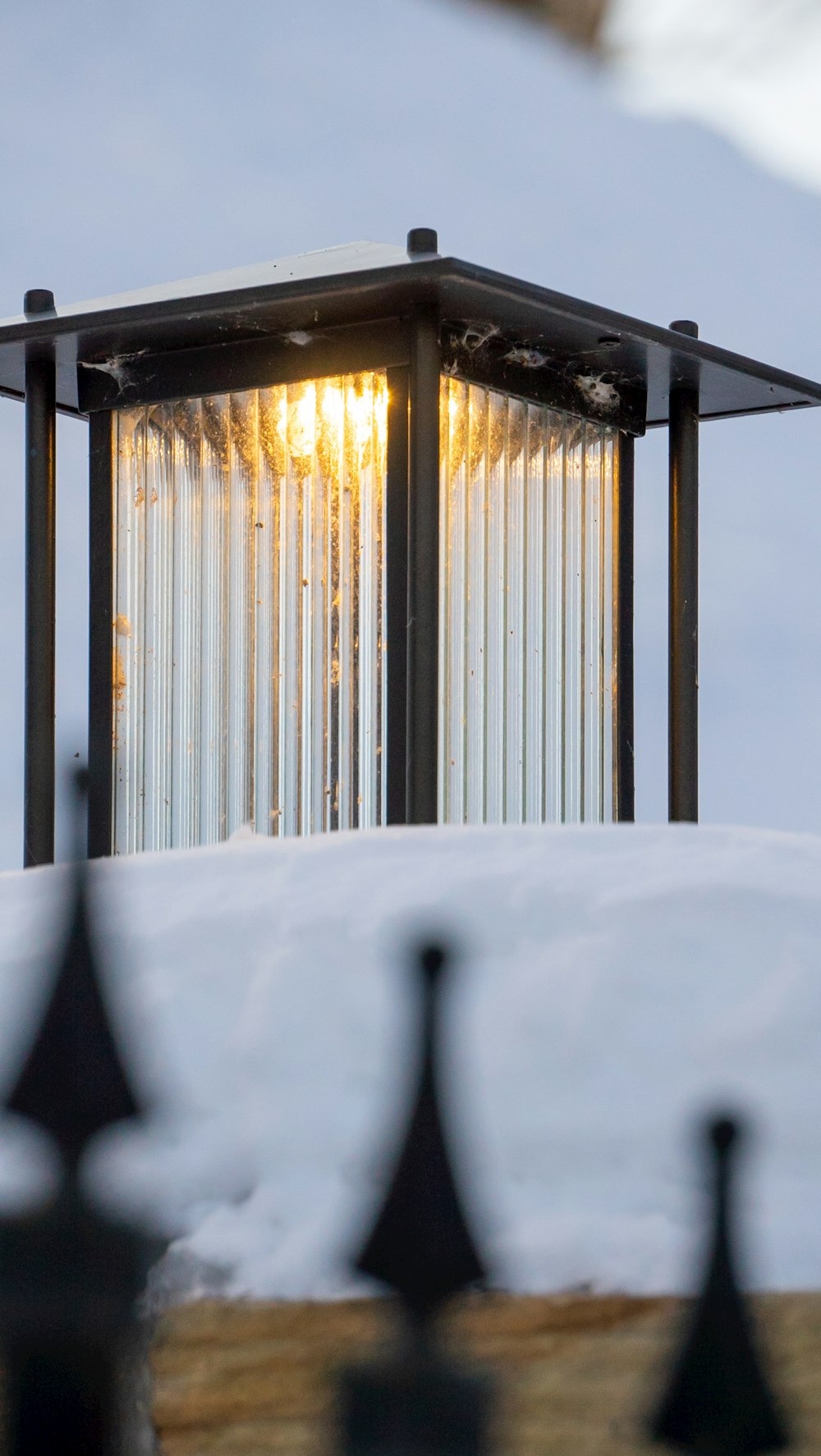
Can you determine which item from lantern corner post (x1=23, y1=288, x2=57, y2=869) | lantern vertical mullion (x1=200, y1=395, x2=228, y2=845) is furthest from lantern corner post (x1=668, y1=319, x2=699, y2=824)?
lantern corner post (x1=23, y1=288, x2=57, y2=869)

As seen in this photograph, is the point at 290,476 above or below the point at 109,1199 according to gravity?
above

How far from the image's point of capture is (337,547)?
3.79m

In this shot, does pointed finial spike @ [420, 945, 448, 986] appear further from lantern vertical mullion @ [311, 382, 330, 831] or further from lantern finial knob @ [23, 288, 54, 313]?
lantern finial knob @ [23, 288, 54, 313]

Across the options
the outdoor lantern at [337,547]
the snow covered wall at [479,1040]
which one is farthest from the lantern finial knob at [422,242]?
the snow covered wall at [479,1040]

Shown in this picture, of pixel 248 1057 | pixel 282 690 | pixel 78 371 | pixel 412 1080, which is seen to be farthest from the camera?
pixel 78 371

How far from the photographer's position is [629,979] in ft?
3.68

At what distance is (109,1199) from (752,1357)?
0.35 m

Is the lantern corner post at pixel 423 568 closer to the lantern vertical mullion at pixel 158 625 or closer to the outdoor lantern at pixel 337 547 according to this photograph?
the outdoor lantern at pixel 337 547

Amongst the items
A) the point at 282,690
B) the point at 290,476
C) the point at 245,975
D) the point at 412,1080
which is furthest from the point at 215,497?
the point at 412,1080

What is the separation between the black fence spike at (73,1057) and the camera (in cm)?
88

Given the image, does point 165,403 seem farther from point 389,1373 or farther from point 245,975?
point 389,1373

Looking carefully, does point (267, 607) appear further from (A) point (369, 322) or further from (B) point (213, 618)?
(A) point (369, 322)

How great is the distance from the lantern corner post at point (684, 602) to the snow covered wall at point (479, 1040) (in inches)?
119

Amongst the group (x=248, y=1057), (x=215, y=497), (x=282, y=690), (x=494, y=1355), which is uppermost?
(x=215, y=497)
